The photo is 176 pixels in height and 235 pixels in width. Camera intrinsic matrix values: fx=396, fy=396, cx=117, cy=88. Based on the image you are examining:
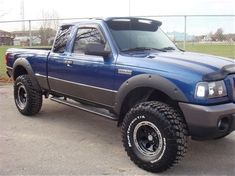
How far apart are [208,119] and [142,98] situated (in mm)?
1187

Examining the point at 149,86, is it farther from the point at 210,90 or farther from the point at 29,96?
the point at 29,96

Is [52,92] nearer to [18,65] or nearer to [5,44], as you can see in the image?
[18,65]

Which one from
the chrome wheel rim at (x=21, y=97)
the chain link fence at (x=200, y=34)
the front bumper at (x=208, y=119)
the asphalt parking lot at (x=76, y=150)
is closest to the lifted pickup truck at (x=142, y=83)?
the front bumper at (x=208, y=119)

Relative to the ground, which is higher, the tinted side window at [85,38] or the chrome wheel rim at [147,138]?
the tinted side window at [85,38]

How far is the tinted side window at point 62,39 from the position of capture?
21.8 ft

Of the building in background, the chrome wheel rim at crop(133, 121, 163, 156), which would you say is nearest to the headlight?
the chrome wheel rim at crop(133, 121, 163, 156)

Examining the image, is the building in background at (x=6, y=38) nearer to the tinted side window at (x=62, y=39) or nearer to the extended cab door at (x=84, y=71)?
the tinted side window at (x=62, y=39)

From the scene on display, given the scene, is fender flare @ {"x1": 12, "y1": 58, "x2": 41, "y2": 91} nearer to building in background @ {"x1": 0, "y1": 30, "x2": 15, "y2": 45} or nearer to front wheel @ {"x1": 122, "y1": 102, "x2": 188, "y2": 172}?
front wheel @ {"x1": 122, "y1": 102, "x2": 188, "y2": 172}

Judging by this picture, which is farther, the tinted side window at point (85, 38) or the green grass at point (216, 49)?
the green grass at point (216, 49)

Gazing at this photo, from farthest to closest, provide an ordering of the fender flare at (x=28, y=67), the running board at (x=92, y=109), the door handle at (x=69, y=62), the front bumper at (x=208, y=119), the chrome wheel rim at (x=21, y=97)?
the chrome wheel rim at (x=21, y=97) < the fender flare at (x=28, y=67) < the door handle at (x=69, y=62) < the running board at (x=92, y=109) < the front bumper at (x=208, y=119)

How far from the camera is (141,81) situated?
4910 mm

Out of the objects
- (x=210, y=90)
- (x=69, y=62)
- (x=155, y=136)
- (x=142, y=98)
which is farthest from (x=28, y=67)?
(x=210, y=90)

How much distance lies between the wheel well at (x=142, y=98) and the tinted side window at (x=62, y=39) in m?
1.79

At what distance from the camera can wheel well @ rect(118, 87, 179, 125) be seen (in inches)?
196
